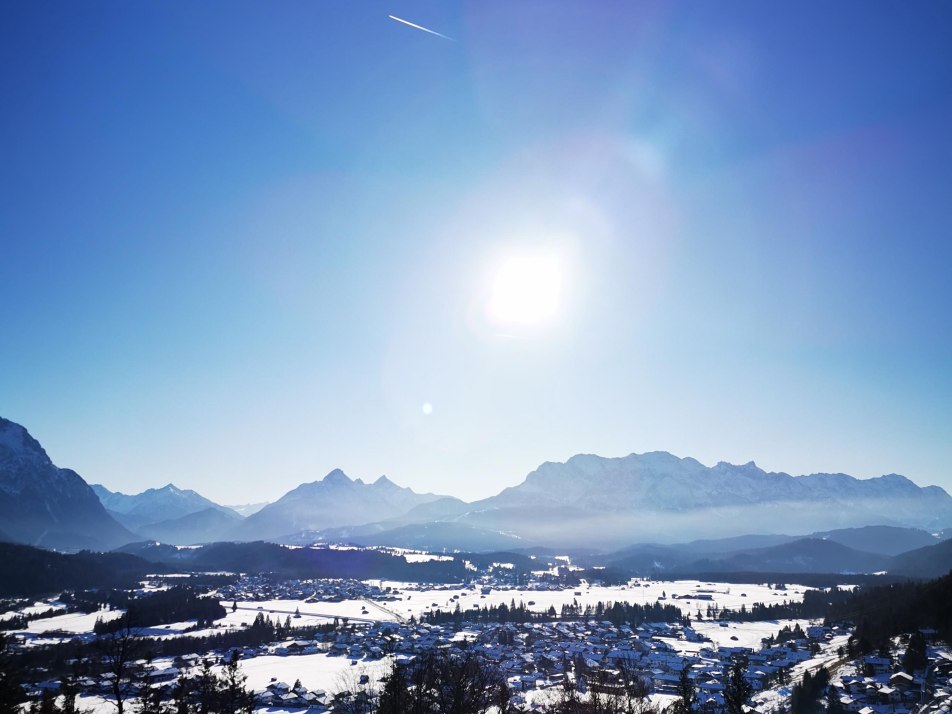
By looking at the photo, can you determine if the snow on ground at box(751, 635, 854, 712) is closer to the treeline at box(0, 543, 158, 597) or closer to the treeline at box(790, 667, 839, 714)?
the treeline at box(790, 667, 839, 714)

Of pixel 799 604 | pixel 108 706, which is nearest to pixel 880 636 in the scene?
pixel 799 604

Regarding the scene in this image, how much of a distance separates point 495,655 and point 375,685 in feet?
76.1

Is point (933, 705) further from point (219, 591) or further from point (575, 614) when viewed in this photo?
point (219, 591)

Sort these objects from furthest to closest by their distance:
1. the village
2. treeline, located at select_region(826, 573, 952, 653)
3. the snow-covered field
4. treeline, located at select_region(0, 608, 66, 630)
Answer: the snow-covered field < treeline, located at select_region(0, 608, 66, 630) < treeline, located at select_region(826, 573, 952, 653) < the village

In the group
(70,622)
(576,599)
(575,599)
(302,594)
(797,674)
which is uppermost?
(797,674)

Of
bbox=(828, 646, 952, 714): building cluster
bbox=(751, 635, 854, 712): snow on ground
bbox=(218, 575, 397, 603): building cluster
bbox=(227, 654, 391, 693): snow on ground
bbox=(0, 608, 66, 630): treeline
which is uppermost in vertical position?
bbox=(828, 646, 952, 714): building cluster

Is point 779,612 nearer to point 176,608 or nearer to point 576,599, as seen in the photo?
point 576,599

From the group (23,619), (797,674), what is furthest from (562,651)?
(23,619)

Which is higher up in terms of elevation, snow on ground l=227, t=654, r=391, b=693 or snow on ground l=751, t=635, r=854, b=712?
snow on ground l=751, t=635, r=854, b=712

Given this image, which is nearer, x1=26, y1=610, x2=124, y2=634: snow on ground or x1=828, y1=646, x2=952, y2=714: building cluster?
x1=828, y1=646, x2=952, y2=714: building cluster

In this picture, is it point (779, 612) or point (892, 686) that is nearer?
point (892, 686)

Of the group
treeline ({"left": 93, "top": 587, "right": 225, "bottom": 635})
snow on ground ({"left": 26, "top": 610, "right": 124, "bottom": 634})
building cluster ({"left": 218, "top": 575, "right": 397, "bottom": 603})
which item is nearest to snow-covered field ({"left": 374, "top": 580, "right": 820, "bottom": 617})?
building cluster ({"left": 218, "top": 575, "right": 397, "bottom": 603})

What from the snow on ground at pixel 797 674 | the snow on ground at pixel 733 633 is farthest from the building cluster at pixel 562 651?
the snow on ground at pixel 733 633

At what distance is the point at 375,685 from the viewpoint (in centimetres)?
6600
